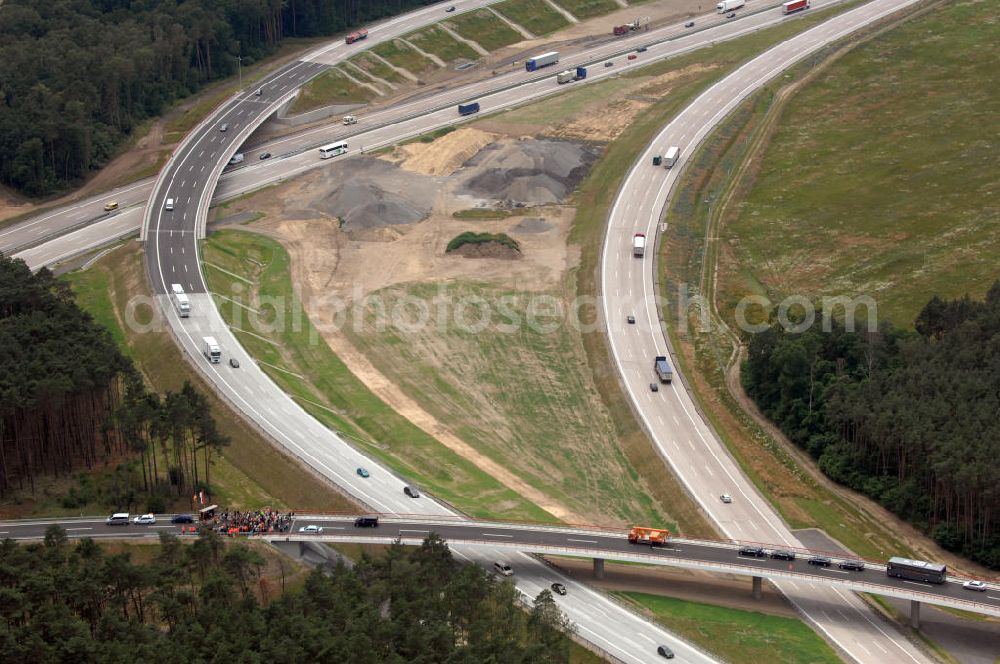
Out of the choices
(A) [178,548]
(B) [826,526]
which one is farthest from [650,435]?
(A) [178,548]

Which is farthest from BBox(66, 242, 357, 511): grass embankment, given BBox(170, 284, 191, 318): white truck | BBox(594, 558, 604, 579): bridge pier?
BBox(594, 558, 604, 579): bridge pier

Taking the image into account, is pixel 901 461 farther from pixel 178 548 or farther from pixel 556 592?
pixel 178 548

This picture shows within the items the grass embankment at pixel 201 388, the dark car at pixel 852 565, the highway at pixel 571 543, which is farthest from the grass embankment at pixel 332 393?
the dark car at pixel 852 565

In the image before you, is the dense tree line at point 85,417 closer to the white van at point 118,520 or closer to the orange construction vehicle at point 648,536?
the white van at point 118,520

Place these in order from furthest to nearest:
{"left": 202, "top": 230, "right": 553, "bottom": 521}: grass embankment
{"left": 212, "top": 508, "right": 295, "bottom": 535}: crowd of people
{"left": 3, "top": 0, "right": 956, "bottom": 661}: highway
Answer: {"left": 202, "top": 230, "right": 553, "bottom": 521}: grass embankment
{"left": 212, "top": 508, "right": 295, "bottom": 535}: crowd of people
{"left": 3, "top": 0, "right": 956, "bottom": 661}: highway

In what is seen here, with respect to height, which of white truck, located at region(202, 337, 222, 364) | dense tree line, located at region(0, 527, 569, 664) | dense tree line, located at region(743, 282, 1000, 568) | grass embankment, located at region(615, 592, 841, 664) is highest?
white truck, located at region(202, 337, 222, 364)

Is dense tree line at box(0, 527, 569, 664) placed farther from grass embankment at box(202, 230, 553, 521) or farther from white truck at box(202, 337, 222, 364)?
white truck at box(202, 337, 222, 364)
